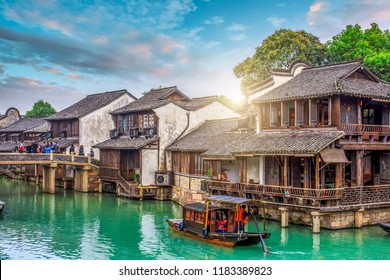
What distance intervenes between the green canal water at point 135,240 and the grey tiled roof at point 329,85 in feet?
24.2

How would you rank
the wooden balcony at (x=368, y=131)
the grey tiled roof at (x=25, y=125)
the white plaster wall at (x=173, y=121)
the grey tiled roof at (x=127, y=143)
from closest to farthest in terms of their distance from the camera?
the wooden balcony at (x=368, y=131) → the grey tiled roof at (x=127, y=143) → the white plaster wall at (x=173, y=121) → the grey tiled roof at (x=25, y=125)

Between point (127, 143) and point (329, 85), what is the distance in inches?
809

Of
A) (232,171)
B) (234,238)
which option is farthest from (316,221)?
(232,171)

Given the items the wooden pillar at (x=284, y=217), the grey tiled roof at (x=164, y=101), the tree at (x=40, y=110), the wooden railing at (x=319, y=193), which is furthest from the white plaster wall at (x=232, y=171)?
the tree at (x=40, y=110)

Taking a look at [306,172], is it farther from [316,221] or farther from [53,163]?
[53,163]

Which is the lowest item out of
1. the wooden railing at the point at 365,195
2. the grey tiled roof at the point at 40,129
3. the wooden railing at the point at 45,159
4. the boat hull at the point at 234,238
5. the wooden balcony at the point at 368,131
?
the boat hull at the point at 234,238

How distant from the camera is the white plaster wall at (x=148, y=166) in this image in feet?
135

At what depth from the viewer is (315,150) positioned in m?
25.0

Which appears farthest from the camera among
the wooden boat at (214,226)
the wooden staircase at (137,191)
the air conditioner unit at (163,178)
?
the air conditioner unit at (163,178)

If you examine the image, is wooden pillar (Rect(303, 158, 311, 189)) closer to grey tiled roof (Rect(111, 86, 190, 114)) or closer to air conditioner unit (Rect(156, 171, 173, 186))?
air conditioner unit (Rect(156, 171, 173, 186))

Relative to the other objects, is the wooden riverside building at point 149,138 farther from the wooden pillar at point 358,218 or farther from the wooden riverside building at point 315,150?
the wooden pillar at point 358,218

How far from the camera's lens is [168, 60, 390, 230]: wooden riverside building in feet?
85.9

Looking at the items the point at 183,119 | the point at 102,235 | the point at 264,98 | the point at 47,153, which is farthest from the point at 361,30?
the point at 102,235

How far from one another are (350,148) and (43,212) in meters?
20.4
